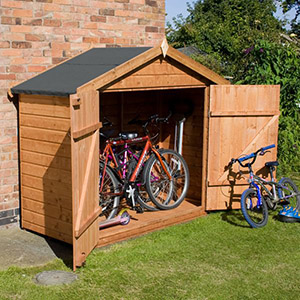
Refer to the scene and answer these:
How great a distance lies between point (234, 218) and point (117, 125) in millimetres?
2248

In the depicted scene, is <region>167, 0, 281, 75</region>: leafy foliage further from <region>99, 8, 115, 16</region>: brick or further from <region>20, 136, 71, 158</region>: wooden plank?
<region>20, 136, 71, 158</region>: wooden plank

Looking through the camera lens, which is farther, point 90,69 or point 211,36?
point 211,36

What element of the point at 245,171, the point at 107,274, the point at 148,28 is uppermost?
the point at 148,28

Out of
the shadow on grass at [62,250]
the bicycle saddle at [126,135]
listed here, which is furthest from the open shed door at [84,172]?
the bicycle saddle at [126,135]

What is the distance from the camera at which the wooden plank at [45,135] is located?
629 cm

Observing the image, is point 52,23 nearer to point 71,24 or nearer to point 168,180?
point 71,24

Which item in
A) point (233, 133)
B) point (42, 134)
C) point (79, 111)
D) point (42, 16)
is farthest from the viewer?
point (233, 133)

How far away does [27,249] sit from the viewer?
657 centimetres

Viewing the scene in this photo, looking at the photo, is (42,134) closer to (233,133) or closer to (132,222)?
(132,222)

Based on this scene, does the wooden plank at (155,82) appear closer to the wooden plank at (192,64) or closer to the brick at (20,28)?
the wooden plank at (192,64)

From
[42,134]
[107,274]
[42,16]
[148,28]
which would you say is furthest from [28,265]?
[148,28]

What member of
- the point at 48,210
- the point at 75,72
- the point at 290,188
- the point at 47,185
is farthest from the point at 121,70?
the point at 290,188

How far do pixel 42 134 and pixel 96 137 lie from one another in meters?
0.75

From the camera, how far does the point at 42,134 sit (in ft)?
21.5
